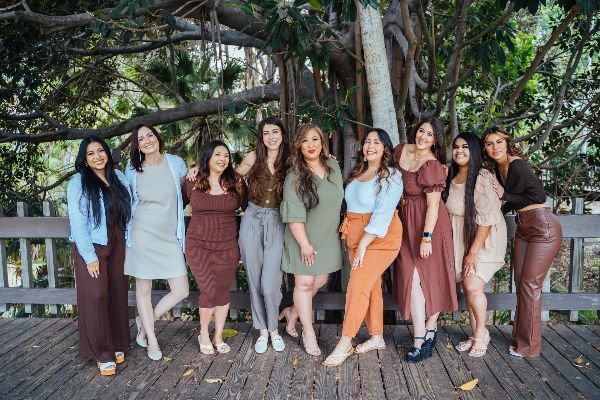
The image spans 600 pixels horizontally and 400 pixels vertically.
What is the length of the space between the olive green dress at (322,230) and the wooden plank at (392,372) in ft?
2.25

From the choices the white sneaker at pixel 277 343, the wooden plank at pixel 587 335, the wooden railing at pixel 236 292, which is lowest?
the wooden plank at pixel 587 335

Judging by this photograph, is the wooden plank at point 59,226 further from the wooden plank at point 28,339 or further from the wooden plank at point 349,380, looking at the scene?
the wooden plank at point 349,380

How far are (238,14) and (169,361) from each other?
112 inches

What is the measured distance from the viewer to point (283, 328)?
4.24m

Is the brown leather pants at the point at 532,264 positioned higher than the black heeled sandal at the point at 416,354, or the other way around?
the brown leather pants at the point at 532,264

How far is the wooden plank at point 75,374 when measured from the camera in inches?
127

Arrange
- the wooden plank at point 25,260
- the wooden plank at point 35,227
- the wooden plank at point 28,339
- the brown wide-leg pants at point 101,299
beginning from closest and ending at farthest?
the brown wide-leg pants at point 101,299 → the wooden plank at point 28,339 → the wooden plank at point 35,227 → the wooden plank at point 25,260

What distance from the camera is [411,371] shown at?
346 cm

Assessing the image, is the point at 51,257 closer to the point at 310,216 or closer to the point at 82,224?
the point at 82,224

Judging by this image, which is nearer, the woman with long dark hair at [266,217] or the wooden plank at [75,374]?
the wooden plank at [75,374]

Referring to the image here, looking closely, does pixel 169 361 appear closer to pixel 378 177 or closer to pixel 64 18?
pixel 378 177

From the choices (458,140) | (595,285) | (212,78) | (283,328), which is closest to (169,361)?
(283,328)

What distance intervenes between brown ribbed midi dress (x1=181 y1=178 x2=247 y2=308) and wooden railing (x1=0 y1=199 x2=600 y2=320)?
666 millimetres

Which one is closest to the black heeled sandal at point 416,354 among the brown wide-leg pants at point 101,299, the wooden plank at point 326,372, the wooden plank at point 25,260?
the wooden plank at point 326,372
